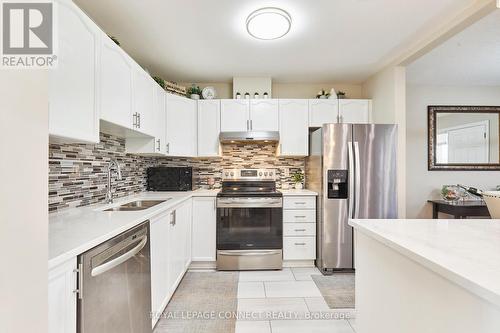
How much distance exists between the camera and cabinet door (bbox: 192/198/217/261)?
2961mm

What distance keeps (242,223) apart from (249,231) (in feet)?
0.41

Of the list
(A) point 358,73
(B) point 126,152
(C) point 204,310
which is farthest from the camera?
(A) point 358,73

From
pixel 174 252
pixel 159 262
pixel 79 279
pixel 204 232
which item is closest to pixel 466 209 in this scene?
pixel 204 232

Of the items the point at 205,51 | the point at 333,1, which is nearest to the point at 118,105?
the point at 205,51

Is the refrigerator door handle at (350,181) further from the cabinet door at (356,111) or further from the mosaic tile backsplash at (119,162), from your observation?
the mosaic tile backsplash at (119,162)

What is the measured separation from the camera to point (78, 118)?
1360 mm

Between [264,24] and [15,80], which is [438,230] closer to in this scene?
[15,80]

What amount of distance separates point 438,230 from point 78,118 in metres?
1.93

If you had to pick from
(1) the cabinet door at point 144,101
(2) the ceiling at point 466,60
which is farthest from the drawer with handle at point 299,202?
(2) the ceiling at point 466,60

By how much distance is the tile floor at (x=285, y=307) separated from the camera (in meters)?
1.91

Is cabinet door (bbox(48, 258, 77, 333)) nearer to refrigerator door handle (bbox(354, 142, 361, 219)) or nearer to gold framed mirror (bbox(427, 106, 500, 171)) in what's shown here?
refrigerator door handle (bbox(354, 142, 361, 219))

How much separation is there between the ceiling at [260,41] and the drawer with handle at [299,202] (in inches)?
63.4

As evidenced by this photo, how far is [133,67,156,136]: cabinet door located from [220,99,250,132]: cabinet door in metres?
0.94

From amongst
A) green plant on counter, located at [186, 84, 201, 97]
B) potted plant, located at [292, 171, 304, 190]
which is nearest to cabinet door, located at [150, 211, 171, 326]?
green plant on counter, located at [186, 84, 201, 97]
